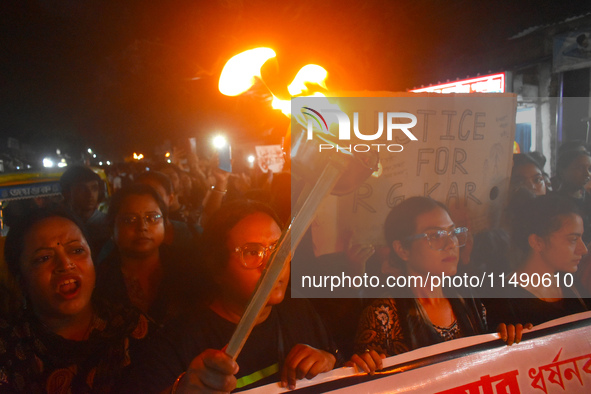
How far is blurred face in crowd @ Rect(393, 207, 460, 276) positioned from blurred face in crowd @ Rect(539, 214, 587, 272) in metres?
0.68

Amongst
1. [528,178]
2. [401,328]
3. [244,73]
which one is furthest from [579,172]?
[244,73]

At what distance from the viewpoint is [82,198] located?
3.27 meters

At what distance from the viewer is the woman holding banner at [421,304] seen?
1.77 meters

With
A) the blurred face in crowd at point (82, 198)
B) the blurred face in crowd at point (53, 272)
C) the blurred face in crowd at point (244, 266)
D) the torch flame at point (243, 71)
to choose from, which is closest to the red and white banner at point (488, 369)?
the blurred face in crowd at point (244, 266)

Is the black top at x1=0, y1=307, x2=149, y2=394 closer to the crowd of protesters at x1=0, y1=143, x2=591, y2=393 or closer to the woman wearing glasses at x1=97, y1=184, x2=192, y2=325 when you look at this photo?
the crowd of protesters at x1=0, y1=143, x2=591, y2=393

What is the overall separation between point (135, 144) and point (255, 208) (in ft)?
55.2

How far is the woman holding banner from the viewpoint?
177 cm

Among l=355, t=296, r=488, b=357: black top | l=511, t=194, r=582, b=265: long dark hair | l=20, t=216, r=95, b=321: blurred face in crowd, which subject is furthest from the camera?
l=511, t=194, r=582, b=265: long dark hair

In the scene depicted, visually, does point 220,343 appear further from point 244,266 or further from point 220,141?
point 220,141

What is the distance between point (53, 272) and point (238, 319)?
29.7 inches

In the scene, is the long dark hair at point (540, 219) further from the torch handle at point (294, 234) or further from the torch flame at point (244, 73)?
the torch handle at point (294, 234)

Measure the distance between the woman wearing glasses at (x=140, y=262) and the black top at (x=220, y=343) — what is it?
47 cm

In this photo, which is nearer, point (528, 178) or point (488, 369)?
point (488, 369)

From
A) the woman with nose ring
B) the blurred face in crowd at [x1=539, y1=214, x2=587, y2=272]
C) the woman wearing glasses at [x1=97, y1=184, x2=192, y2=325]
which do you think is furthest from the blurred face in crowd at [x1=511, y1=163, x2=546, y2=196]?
the woman with nose ring
